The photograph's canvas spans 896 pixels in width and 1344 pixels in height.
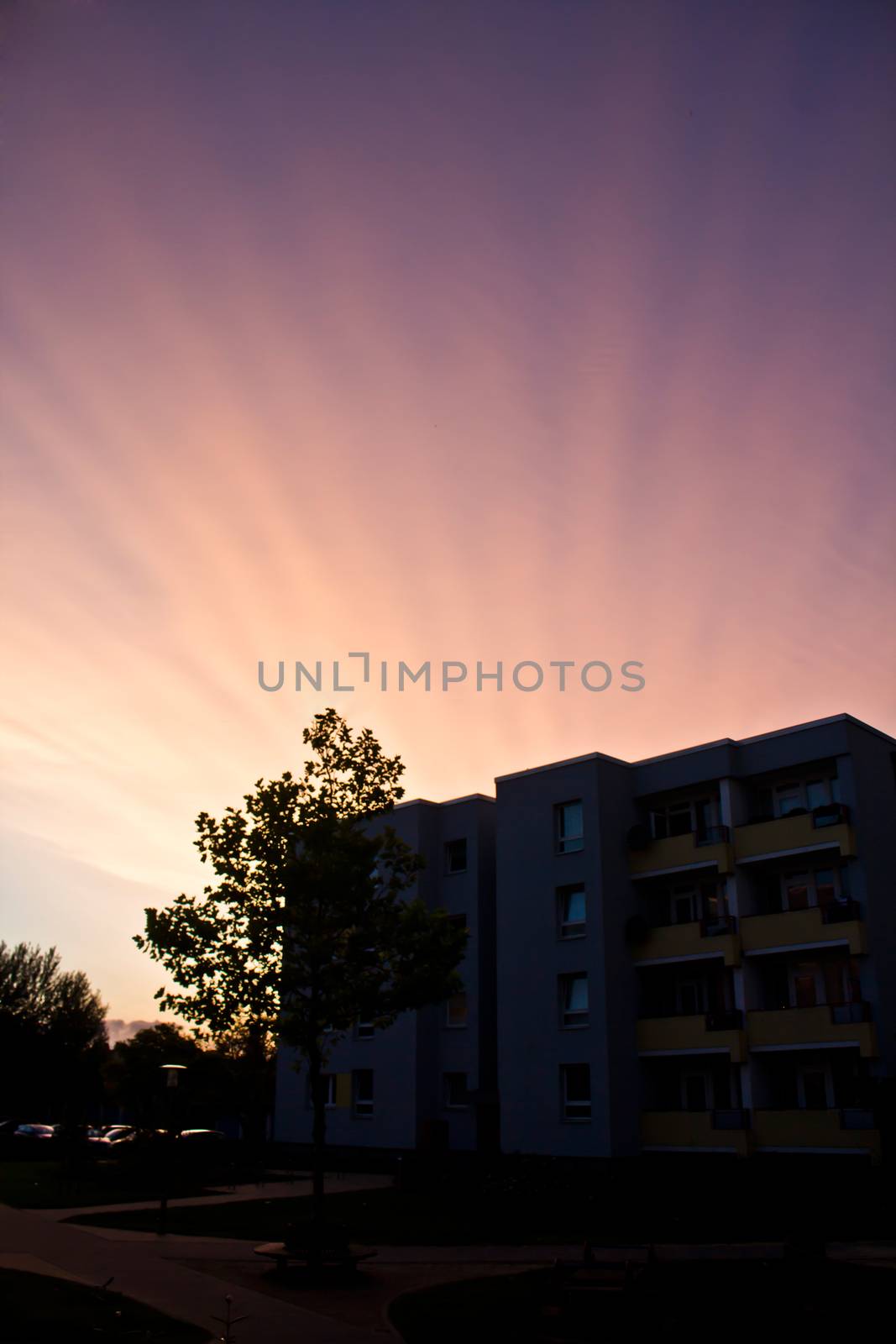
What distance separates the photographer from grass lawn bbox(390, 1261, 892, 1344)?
1262 centimetres

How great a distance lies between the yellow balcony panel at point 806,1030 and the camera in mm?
30250

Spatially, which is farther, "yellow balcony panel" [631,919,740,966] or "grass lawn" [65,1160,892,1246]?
"yellow balcony panel" [631,919,740,966]

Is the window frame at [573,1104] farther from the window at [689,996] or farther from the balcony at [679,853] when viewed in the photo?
the balcony at [679,853]

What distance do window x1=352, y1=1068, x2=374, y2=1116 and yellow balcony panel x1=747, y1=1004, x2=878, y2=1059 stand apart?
53.3ft

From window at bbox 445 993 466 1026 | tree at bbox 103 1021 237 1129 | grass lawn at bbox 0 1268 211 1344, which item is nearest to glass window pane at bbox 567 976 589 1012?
window at bbox 445 993 466 1026

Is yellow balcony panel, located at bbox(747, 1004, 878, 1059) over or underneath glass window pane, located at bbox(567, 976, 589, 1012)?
underneath

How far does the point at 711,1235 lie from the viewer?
21.7m

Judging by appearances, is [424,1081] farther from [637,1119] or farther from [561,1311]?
[561,1311]

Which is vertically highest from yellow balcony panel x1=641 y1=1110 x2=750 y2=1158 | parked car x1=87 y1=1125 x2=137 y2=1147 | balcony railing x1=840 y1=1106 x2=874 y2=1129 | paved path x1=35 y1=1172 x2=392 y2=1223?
balcony railing x1=840 y1=1106 x2=874 y2=1129

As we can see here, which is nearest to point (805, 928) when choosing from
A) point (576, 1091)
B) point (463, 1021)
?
point (576, 1091)

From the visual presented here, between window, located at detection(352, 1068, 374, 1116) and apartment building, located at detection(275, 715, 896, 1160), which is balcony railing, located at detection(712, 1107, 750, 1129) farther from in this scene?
window, located at detection(352, 1068, 374, 1116)

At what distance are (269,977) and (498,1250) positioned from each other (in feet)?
22.7

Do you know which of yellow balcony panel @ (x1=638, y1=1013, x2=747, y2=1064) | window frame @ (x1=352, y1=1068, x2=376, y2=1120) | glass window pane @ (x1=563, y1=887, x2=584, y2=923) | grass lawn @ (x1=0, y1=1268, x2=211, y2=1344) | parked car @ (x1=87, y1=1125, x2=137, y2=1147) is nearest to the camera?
grass lawn @ (x1=0, y1=1268, x2=211, y2=1344)

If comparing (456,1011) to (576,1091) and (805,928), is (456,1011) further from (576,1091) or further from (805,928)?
(805,928)
